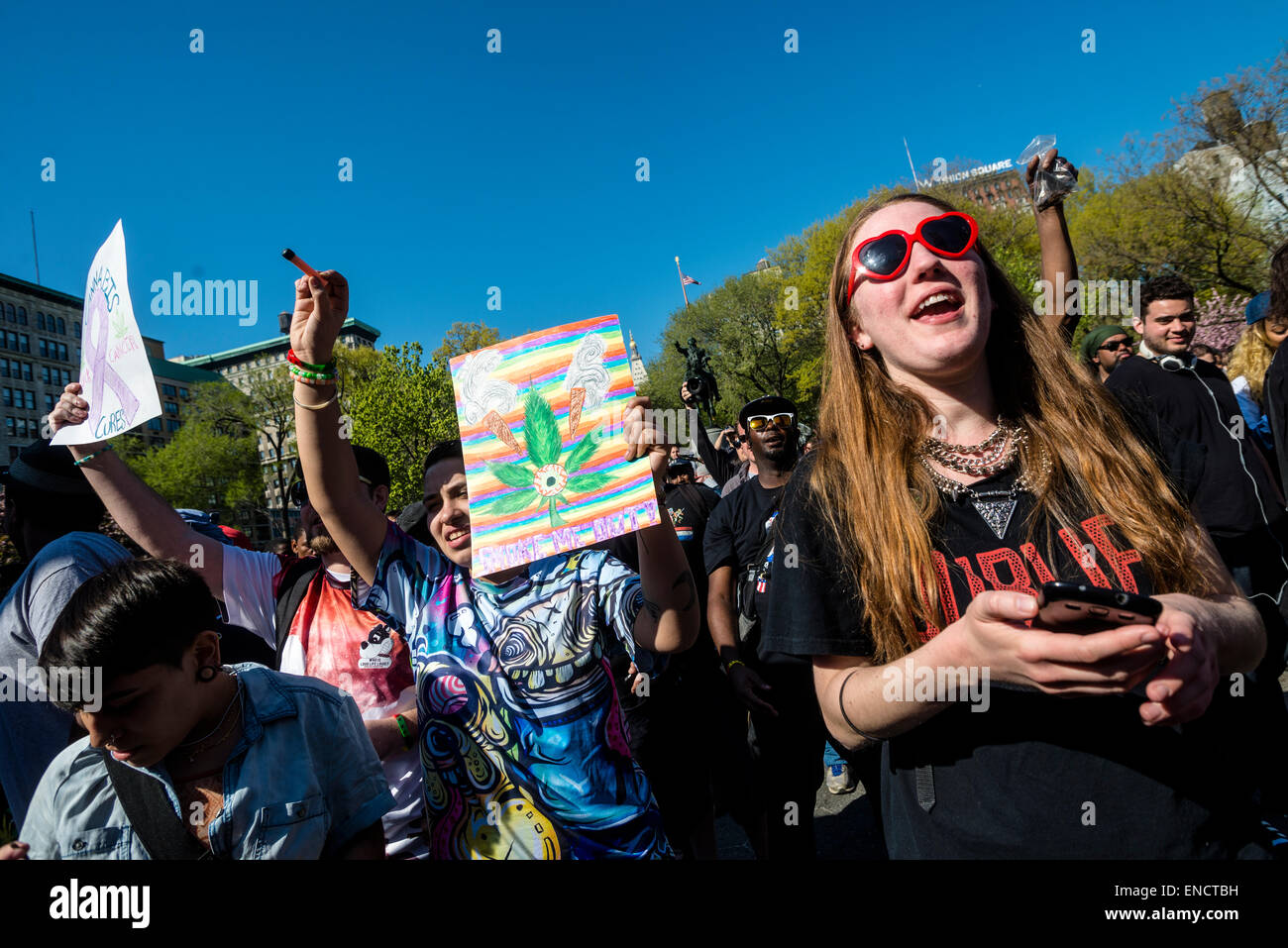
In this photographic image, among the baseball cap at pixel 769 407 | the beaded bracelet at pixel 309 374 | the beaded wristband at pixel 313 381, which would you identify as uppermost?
the baseball cap at pixel 769 407

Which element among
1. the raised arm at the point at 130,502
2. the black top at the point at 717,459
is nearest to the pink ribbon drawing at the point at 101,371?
the raised arm at the point at 130,502

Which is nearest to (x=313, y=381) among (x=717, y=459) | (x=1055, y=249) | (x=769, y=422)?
(x=1055, y=249)

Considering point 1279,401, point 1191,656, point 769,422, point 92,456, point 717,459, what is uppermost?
point 717,459

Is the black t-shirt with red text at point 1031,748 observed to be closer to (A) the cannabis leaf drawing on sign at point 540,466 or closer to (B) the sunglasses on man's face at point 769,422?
(A) the cannabis leaf drawing on sign at point 540,466

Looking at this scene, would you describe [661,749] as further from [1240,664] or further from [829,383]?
[1240,664]

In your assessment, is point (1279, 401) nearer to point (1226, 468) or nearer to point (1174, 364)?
point (1226, 468)

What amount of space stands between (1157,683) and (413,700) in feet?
7.22

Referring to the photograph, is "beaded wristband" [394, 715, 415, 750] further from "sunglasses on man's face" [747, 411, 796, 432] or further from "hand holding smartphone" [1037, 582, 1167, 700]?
"sunglasses on man's face" [747, 411, 796, 432]

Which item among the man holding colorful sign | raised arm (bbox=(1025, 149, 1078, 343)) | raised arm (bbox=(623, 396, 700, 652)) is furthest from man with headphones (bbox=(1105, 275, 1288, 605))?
the man holding colorful sign

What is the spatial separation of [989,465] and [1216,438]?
11.3 ft

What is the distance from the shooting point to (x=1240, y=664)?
1370 mm

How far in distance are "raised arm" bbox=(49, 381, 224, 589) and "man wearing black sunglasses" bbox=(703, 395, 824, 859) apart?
2.34 metres

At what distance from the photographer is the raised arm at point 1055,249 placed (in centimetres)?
225

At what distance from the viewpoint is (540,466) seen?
1.92m
